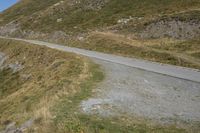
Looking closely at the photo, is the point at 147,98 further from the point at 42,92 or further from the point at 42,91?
the point at 42,91

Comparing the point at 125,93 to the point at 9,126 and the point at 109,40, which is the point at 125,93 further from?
the point at 109,40

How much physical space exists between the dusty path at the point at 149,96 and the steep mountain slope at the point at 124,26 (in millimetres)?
7952

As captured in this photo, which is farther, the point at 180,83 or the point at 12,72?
the point at 12,72

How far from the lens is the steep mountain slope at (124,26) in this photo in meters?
39.5

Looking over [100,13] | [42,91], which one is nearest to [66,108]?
[42,91]

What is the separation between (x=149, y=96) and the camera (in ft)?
53.3

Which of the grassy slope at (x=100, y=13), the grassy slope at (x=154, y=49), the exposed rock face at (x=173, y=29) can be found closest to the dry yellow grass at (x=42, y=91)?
the grassy slope at (x=154, y=49)

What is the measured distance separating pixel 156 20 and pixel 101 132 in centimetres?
4367

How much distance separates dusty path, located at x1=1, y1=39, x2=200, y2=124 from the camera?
13.6 metres

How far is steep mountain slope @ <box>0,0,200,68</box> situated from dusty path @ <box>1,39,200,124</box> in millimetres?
7952

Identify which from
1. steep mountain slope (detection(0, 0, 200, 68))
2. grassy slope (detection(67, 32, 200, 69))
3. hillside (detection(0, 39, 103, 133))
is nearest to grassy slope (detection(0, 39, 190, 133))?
hillside (detection(0, 39, 103, 133))

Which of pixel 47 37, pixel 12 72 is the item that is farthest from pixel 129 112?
pixel 47 37

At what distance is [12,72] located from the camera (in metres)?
35.4

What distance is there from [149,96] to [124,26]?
42.8 metres
